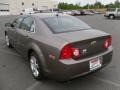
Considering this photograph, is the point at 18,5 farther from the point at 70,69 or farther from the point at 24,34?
the point at 70,69

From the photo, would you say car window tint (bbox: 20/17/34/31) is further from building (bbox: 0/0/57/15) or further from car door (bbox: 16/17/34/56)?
building (bbox: 0/0/57/15)

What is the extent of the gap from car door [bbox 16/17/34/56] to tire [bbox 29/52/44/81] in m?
0.39

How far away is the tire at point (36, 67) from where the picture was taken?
393cm

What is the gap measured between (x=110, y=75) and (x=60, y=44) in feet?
5.94

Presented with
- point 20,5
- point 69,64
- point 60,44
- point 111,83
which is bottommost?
point 111,83

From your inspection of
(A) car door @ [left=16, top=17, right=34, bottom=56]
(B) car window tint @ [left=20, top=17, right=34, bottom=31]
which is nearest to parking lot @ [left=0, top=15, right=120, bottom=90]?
(A) car door @ [left=16, top=17, right=34, bottom=56]

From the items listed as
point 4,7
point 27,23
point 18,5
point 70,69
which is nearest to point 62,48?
point 70,69

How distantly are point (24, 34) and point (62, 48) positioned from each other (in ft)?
5.73

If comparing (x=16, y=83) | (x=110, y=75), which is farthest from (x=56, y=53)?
(x=110, y=75)

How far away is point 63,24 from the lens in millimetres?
4371

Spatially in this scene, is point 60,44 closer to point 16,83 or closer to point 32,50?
point 32,50

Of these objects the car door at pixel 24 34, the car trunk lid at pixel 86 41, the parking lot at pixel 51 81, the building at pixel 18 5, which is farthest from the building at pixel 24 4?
the car trunk lid at pixel 86 41

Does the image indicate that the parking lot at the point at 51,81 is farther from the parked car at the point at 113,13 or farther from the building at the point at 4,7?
the building at the point at 4,7

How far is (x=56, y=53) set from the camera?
3361mm
